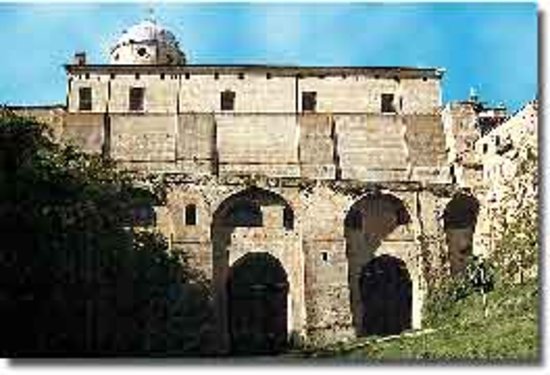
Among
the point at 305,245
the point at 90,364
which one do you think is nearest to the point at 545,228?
the point at 90,364

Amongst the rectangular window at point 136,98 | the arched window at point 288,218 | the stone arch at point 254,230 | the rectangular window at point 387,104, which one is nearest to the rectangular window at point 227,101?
the stone arch at point 254,230

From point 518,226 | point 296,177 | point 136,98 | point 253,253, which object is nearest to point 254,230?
point 253,253

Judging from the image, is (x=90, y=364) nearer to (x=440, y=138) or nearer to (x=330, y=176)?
(x=330, y=176)

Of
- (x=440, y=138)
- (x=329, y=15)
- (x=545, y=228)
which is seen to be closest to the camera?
(x=545, y=228)

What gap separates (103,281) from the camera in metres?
10.2

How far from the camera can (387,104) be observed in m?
15.0

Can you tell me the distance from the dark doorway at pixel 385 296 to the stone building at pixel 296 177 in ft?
0.10

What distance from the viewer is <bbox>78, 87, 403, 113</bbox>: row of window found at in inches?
550

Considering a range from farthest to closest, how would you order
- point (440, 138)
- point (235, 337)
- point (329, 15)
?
point (440, 138) → point (235, 337) → point (329, 15)

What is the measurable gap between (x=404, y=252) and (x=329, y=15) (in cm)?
569

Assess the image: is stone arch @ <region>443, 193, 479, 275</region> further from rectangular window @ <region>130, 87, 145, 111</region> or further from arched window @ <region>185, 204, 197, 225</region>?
rectangular window @ <region>130, 87, 145, 111</region>

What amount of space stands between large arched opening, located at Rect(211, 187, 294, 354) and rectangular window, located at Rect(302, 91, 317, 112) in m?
1.68

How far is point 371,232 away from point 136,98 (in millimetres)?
3653

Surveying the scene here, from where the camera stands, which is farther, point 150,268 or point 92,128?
point 92,128
